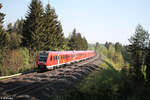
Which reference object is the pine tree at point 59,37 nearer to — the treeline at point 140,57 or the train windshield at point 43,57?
the train windshield at point 43,57

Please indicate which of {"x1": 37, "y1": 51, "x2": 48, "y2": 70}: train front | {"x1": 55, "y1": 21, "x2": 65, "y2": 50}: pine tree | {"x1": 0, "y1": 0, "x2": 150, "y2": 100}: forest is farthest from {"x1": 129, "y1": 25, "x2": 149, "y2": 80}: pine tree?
{"x1": 55, "y1": 21, "x2": 65, "y2": 50}: pine tree

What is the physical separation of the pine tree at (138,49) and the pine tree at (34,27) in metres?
16.4

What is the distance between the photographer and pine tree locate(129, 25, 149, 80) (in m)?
17.9

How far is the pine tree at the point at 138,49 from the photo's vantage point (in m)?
17.9

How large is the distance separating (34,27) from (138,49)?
18.7 metres

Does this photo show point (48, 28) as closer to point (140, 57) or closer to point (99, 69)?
point (99, 69)

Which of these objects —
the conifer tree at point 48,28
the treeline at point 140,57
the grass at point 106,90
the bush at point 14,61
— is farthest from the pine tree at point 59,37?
the grass at point 106,90

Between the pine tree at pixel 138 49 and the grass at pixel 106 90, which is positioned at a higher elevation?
the pine tree at pixel 138 49

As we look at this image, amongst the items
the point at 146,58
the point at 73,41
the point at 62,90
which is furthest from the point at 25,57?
the point at 73,41

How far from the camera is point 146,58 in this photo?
1709cm

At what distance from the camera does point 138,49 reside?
70.5 ft

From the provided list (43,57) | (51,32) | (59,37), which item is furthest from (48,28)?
(43,57)

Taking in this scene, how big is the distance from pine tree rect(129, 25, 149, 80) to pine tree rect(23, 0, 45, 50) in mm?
16445

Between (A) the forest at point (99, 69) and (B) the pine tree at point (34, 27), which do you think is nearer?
→ (A) the forest at point (99, 69)
